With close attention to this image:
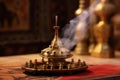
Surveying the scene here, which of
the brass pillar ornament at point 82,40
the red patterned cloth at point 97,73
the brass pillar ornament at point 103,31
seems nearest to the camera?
the red patterned cloth at point 97,73

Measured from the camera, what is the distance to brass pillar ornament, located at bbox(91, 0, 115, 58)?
11.5 feet

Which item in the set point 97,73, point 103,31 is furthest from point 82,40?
point 97,73

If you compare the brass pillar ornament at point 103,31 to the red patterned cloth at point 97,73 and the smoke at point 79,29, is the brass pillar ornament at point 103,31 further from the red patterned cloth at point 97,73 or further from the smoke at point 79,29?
the red patterned cloth at point 97,73

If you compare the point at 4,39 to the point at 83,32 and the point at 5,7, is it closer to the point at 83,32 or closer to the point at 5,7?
the point at 5,7

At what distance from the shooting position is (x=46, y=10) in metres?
4.94

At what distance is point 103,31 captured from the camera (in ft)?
11.5

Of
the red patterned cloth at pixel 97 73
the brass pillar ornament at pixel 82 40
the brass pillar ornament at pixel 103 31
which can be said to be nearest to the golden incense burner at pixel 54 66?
the red patterned cloth at pixel 97 73

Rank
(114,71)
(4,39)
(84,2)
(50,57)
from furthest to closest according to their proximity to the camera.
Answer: (4,39), (84,2), (114,71), (50,57)

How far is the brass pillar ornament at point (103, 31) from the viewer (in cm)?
352

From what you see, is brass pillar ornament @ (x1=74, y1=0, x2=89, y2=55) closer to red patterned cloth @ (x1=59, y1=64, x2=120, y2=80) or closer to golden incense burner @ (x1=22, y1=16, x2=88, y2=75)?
red patterned cloth @ (x1=59, y1=64, x2=120, y2=80)

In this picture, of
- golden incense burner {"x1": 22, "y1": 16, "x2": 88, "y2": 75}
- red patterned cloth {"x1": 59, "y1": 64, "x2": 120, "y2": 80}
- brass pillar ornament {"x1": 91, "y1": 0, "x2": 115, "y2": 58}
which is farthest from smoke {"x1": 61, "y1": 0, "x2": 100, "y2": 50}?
golden incense burner {"x1": 22, "y1": 16, "x2": 88, "y2": 75}

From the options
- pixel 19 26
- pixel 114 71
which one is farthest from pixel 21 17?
pixel 114 71

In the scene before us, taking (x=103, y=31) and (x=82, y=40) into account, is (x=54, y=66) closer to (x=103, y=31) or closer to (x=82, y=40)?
(x=103, y=31)

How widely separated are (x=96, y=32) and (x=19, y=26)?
4.71 ft
